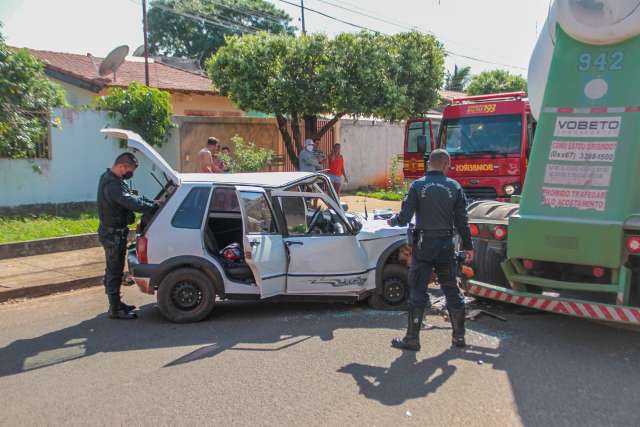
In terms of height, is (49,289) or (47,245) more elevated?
(47,245)

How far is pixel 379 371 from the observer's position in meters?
5.00

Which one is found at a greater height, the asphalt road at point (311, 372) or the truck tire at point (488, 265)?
the truck tire at point (488, 265)

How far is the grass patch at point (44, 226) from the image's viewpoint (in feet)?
34.1

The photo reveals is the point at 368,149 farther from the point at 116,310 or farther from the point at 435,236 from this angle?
the point at 435,236

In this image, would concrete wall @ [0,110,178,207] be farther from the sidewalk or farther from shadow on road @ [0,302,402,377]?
shadow on road @ [0,302,402,377]

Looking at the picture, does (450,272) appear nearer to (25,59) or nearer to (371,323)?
(371,323)

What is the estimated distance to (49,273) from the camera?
879cm

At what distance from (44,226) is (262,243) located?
21.2ft

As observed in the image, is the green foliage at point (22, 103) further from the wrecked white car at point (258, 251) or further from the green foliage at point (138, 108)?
the wrecked white car at point (258, 251)

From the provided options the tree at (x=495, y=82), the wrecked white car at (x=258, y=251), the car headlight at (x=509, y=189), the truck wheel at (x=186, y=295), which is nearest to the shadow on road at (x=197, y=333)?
the truck wheel at (x=186, y=295)

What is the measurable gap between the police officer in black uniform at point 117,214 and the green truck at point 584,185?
3.70m

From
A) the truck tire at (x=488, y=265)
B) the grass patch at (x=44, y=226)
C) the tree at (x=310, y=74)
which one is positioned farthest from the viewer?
the tree at (x=310, y=74)

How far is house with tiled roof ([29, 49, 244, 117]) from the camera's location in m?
19.2

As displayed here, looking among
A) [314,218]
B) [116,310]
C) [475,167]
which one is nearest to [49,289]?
[116,310]
